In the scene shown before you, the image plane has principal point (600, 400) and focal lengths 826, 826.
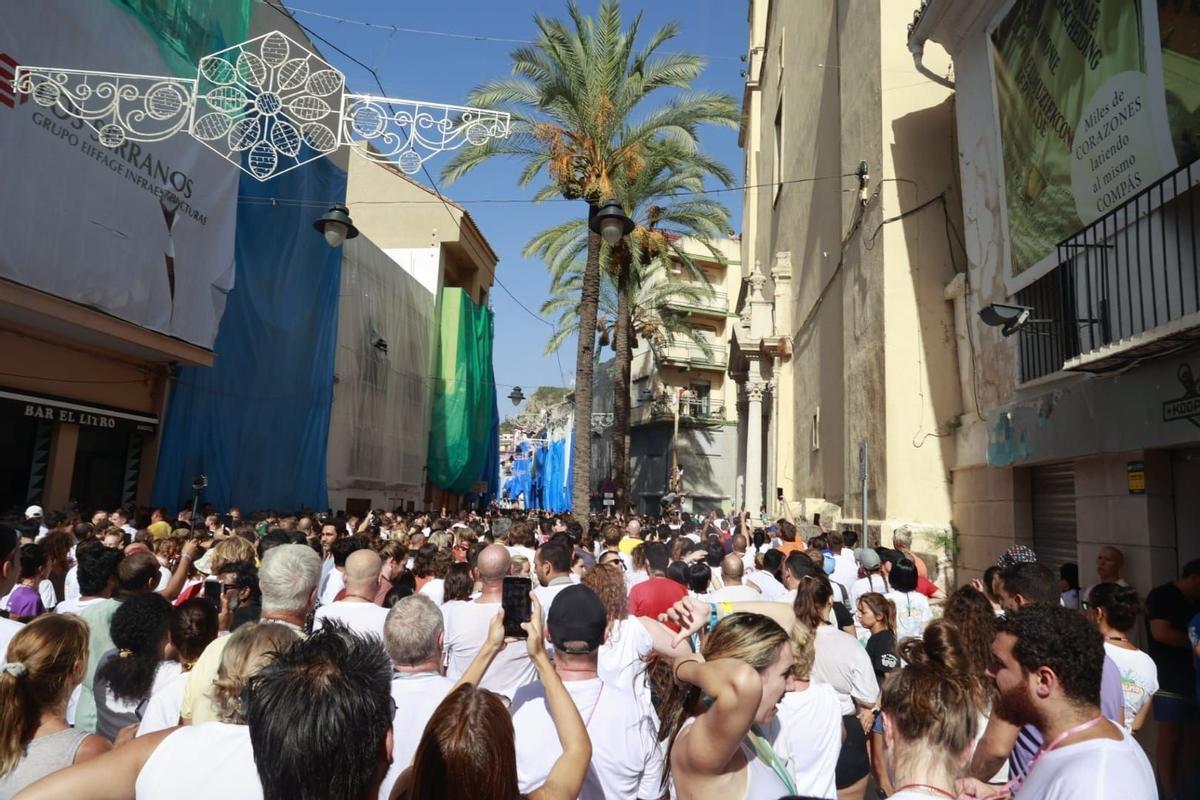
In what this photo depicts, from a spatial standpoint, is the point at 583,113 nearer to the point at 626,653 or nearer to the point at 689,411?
the point at 626,653

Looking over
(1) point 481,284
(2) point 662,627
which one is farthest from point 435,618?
(1) point 481,284

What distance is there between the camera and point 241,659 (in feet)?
9.46

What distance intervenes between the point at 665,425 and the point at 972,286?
3578 centimetres

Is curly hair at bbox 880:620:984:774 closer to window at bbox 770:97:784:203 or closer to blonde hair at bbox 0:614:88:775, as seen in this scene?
blonde hair at bbox 0:614:88:775

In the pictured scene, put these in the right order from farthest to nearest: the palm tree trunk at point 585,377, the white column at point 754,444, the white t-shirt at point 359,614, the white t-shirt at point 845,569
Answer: the white column at point 754,444
the palm tree trunk at point 585,377
the white t-shirt at point 845,569
the white t-shirt at point 359,614

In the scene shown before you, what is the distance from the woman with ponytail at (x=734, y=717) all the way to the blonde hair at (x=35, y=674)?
203 cm

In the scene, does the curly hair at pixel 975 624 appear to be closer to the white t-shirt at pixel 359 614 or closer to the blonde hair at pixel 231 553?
the white t-shirt at pixel 359 614

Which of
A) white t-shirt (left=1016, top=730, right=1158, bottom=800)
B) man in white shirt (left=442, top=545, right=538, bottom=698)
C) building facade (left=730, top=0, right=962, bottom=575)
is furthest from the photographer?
building facade (left=730, top=0, right=962, bottom=575)

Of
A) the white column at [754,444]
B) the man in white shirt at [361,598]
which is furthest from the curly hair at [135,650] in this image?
the white column at [754,444]

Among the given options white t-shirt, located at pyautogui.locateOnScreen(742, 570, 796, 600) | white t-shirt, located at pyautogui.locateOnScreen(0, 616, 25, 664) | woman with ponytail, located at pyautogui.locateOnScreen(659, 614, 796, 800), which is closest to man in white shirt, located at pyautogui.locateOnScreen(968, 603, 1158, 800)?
woman with ponytail, located at pyautogui.locateOnScreen(659, 614, 796, 800)

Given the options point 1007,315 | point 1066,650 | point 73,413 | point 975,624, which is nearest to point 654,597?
point 975,624

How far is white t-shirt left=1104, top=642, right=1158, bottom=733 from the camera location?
4.36 m

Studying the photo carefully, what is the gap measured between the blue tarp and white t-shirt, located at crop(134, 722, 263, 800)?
50.8 feet

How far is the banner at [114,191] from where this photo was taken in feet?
39.8
